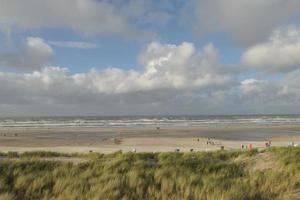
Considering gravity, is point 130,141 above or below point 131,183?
below

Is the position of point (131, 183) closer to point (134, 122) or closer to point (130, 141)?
point (130, 141)

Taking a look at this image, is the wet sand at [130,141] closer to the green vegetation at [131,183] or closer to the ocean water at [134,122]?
the green vegetation at [131,183]

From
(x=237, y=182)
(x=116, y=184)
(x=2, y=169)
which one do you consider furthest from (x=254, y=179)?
(x=2, y=169)

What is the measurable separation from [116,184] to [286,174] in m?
4.56

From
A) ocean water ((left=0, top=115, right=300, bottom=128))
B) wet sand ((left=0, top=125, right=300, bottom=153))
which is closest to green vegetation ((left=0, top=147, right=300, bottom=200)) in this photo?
wet sand ((left=0, top=125, right=300, bottom=153))

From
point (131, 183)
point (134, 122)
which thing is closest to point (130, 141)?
point (131, 183)

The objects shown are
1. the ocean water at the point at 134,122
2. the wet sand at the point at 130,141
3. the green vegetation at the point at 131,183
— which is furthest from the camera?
the ocean water at the point at 134,122

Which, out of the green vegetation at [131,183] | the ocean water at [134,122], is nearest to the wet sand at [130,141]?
the green vegetation at [131,183]

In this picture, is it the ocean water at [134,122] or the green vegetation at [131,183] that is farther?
the ocean water at [134,122]

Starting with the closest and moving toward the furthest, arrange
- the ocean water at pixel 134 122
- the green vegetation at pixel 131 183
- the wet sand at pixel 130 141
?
the green vegetation at pixel 131 183 → the wet sand at pixel 130 141 → the ocean water at pixel 134 122

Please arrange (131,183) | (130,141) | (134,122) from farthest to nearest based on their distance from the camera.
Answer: (134,122)
(130,141)
(131,183)

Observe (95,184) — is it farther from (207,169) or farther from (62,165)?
(207,169)

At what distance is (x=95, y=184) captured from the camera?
8227mm

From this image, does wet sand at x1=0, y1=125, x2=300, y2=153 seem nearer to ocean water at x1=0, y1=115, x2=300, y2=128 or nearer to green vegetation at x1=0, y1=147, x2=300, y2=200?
green vegetation at x1=0, y1=147, x2=300, y2=200
